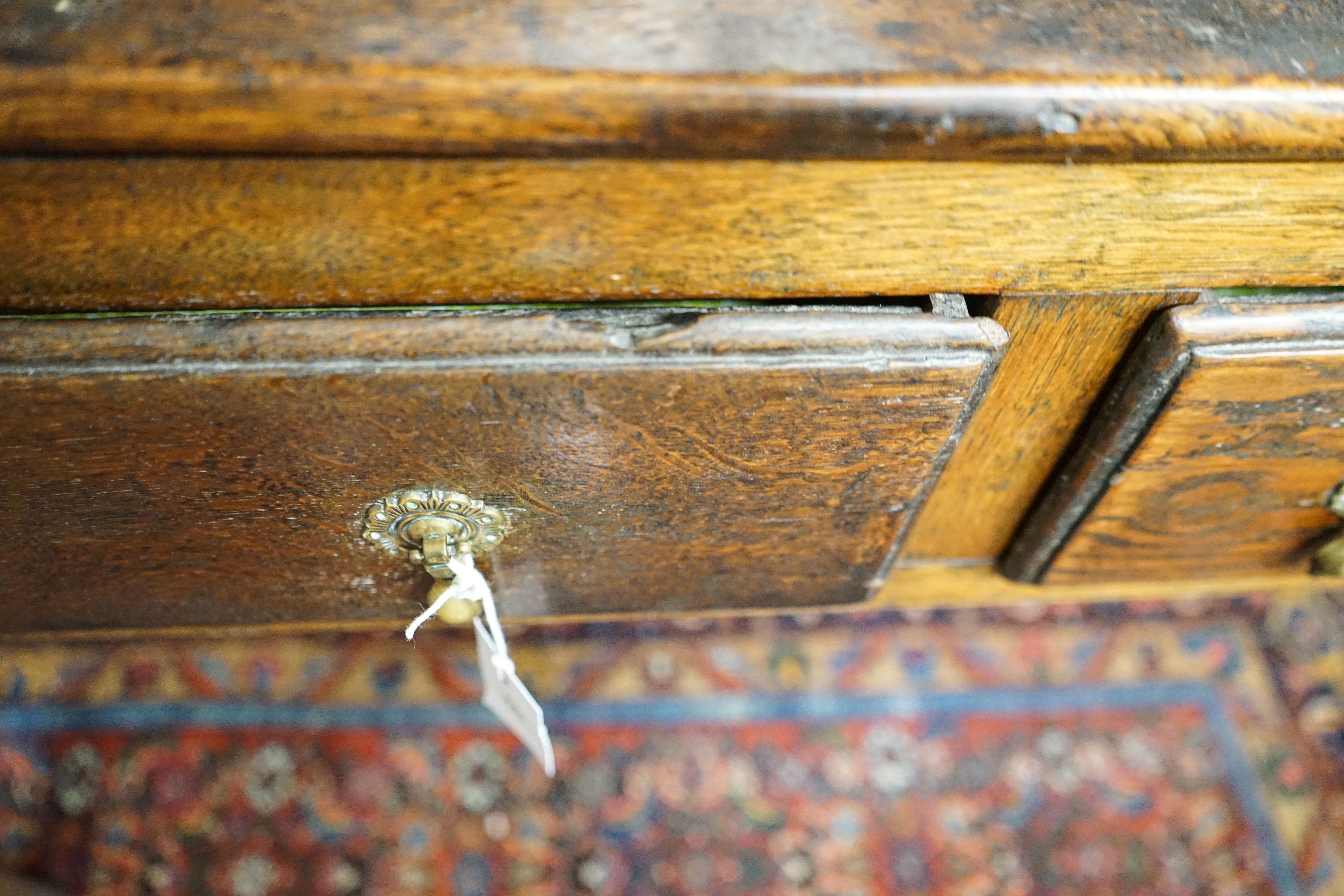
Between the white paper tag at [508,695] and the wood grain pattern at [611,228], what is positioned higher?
the wood grain pattern at [611,228]

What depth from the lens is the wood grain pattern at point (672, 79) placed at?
11.7 inches

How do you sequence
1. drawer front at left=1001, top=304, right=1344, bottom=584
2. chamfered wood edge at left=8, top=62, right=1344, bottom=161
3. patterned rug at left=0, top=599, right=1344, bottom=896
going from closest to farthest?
chamfered wood edge at left=8, top=62, right=1344, bottom=161, drawer front at left=1001, top=304, right=1344, bottom=584, patterned rug at left=0, top=599, right=1344, bottom=896

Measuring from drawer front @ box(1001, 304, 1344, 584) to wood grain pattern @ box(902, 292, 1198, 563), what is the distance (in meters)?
0.01

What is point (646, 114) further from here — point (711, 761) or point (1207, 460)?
point (711, 761)

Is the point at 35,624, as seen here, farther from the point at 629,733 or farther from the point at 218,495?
the point at 629,733

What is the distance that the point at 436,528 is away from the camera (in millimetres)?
442

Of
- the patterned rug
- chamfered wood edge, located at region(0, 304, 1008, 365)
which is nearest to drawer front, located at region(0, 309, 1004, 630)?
chamfered wood edge, located at region(0, 304, 1008, 365)

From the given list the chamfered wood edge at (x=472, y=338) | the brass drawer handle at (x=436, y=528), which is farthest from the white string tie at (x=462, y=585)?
the chamfered wood edge at (x=472, y=338)

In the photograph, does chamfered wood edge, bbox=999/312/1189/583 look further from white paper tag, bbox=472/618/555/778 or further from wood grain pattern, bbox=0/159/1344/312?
white paper tag, bbox=472/618/555/778

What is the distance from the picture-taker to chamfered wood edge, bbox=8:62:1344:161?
0.97 ft

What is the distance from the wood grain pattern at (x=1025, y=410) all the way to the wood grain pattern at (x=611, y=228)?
2 centimetres

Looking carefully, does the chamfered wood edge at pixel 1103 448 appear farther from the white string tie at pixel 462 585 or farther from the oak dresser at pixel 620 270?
the white string tie at pixel 462 585

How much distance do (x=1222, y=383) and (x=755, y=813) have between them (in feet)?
1.78

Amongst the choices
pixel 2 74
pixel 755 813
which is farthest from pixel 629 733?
pixel 2 74
